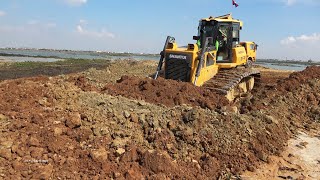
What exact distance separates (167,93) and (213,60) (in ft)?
10.3

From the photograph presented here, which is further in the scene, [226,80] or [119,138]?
[226,80]

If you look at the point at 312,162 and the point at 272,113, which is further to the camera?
the point at 272,113

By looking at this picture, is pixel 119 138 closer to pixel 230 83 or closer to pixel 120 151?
pixel 120 151

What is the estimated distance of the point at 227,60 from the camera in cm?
1340

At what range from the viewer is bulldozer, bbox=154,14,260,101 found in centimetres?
1160

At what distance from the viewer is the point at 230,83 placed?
1182 centimetres

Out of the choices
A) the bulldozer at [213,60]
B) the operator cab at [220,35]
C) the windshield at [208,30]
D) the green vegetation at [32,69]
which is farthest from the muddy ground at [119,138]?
the green vegetation at [32,69]

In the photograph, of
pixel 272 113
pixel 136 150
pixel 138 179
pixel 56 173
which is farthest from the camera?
pixel 272 113

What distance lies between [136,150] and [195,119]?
1729 millimetres

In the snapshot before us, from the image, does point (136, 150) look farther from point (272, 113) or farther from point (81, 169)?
point (272, 113)

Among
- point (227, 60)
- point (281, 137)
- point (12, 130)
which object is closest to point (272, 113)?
point (281, 137)

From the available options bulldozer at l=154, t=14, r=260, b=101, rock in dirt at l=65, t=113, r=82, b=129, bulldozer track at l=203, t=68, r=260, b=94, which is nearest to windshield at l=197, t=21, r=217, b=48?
bulldozer at l=154, t=14, r=260, b=101

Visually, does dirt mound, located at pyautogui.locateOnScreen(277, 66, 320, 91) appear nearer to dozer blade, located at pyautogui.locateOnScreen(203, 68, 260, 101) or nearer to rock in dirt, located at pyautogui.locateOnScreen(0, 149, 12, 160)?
dozer blade, located at pyautogui.locateOnScreen(203, 68, 260, 101)

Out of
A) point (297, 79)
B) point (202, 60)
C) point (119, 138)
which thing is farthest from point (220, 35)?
point (119, 138)
